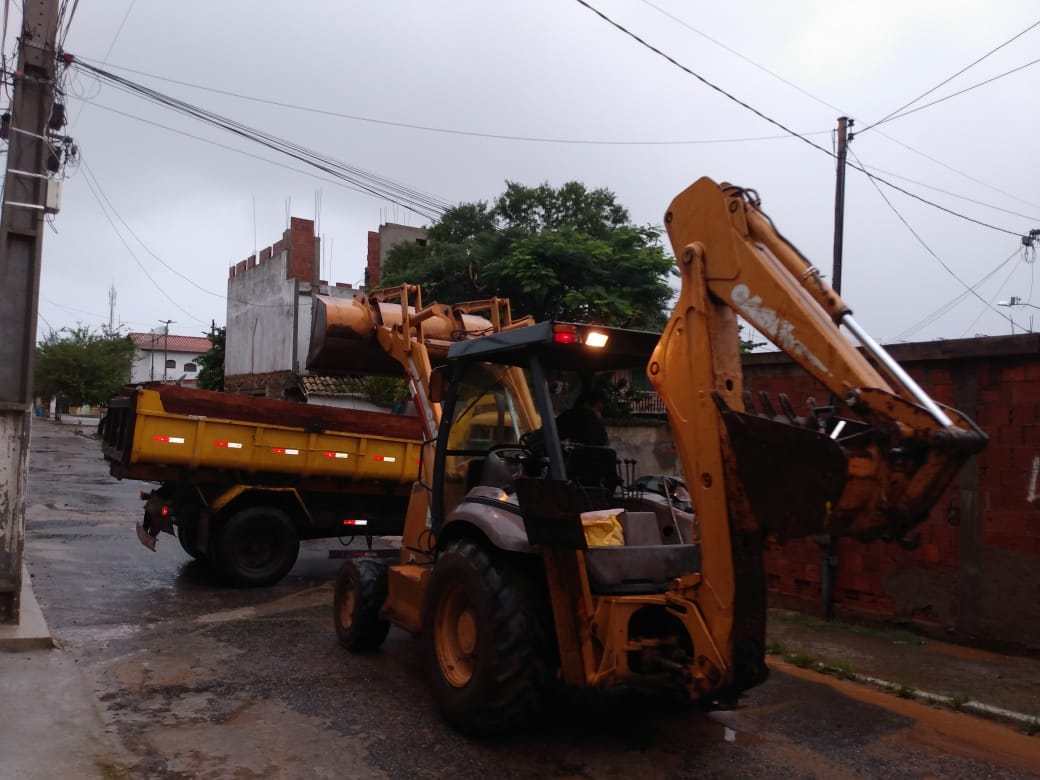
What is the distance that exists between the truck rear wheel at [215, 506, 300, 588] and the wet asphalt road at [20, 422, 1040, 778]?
1422 mm

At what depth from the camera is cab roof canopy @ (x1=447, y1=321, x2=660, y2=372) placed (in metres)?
4.74

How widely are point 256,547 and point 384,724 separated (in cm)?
490

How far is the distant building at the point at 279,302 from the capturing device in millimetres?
30062

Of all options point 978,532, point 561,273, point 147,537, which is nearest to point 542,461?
point 978,532

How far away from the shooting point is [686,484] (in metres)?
4.34

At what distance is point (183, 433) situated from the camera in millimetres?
9000

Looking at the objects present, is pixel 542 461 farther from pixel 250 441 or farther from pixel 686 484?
pixel 250 441

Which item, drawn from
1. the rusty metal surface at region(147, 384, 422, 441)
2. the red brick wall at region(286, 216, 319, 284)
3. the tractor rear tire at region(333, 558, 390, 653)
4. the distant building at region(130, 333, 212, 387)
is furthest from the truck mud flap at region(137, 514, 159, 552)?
the distant building at region(130, 333, 212, 387)

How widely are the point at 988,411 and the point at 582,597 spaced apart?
4.71m

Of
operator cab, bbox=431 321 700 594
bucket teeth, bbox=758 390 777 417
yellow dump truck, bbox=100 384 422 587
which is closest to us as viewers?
bucket teeth, bbox=758 390 777 417

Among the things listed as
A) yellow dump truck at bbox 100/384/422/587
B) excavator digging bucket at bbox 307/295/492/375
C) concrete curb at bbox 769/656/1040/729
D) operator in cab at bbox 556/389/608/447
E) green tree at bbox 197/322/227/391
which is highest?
green tree at bbox 197/322/227/391

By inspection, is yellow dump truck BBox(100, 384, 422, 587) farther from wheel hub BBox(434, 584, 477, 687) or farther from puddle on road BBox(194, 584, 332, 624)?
wheel hub BBox(434, 584, 477, 687)

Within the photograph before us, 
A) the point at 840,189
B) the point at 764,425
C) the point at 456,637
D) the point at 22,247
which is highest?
the point at 840,189

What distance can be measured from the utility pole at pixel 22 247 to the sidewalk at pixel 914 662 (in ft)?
20.6
